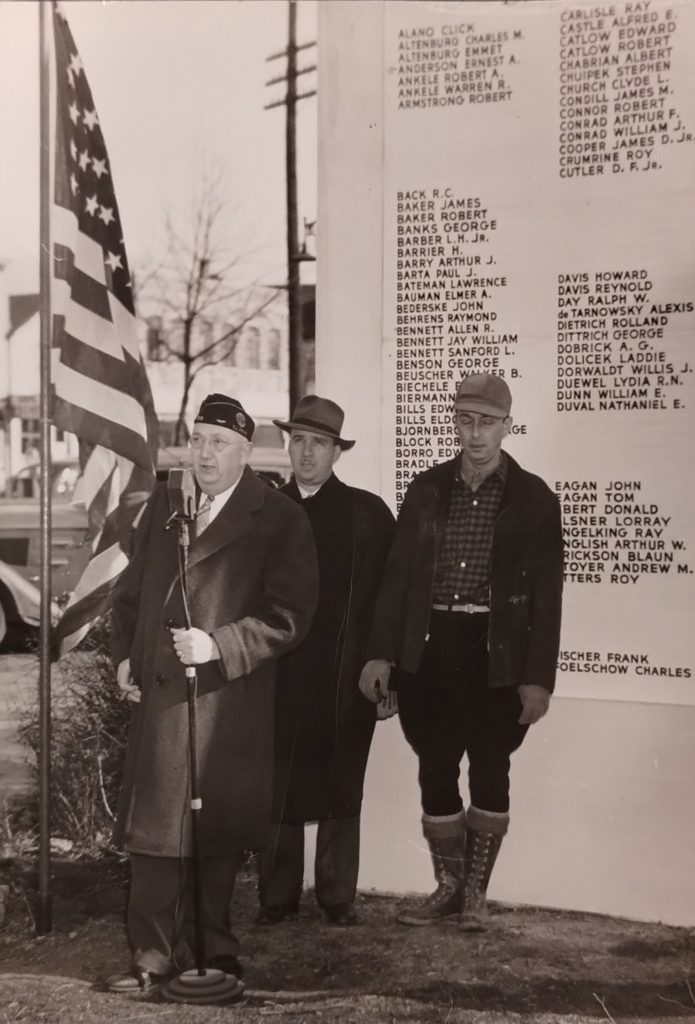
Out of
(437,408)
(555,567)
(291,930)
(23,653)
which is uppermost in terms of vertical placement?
(437,408)

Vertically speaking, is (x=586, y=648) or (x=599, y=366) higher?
(x=599, y=366)

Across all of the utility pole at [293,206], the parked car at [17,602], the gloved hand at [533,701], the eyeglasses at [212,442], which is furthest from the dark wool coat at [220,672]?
the parked car at [17,602]

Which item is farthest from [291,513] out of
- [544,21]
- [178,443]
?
[544,21]

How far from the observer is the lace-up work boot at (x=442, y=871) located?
368cm

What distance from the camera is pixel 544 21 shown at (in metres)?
3.54

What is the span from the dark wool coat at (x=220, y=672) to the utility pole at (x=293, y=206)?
66 centimetres

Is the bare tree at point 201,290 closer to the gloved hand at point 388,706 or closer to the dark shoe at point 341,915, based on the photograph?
the gloved hand at point 388,706

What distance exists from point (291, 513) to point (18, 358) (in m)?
1.30

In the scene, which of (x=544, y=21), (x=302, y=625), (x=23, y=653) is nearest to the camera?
→ (x=302, y=625)

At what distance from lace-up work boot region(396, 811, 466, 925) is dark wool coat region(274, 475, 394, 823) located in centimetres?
36

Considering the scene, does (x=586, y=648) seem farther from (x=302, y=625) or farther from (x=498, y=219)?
(x=498, y=219)

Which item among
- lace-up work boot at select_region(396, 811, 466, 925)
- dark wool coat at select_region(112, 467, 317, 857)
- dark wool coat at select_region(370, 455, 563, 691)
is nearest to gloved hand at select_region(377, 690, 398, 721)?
dark wool coat at select_region(370, 455, 563, 691)

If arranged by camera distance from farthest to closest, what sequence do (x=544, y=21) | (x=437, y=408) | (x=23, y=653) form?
1. (x=23, y=653)
2. (x=437, y=408)
3. (x=544, y=21)

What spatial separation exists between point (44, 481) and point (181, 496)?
679 mm
